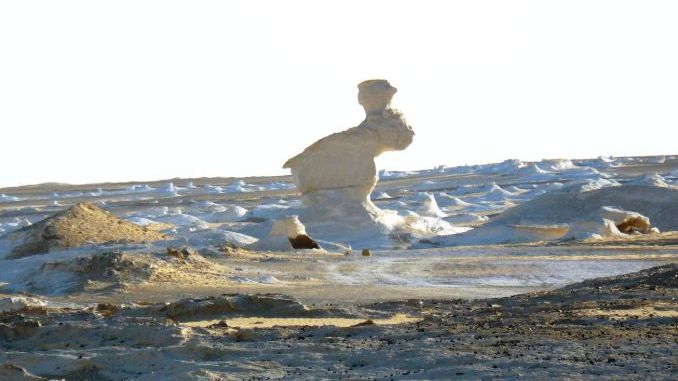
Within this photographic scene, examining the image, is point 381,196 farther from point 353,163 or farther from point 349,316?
point 349,316

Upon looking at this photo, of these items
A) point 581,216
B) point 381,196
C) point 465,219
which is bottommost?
point 465,219

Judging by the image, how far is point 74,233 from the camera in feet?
A: 71.5

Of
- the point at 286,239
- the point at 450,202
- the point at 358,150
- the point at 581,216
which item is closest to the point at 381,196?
the point at 450,202

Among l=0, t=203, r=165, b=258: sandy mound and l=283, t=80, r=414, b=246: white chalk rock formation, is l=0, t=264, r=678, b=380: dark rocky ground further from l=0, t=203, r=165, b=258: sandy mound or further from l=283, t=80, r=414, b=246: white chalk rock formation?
l=283, t=80, r=414, b=246: white chalk rock formation

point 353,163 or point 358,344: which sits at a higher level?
point 353,163

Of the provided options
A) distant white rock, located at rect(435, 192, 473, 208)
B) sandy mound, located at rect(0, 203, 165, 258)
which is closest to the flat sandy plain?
sandy mound, located at rect(0, 203, 165, 258)

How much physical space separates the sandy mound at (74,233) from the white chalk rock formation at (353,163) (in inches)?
184

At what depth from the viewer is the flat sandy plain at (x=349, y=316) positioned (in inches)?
325

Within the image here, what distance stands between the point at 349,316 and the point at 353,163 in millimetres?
15066

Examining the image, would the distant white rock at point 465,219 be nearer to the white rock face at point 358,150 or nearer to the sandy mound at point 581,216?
the sandy mound at point 581,216

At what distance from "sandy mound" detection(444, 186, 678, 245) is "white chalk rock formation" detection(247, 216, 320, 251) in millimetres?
3144

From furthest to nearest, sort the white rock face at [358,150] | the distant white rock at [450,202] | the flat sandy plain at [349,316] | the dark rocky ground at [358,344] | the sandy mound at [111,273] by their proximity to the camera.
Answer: the distant white rock at [450,202] < the white rock face at [358,150] < the sandy mound at [111,273] < the flat sandy plain at [349,316] < the dark rocky ground at [358,344]

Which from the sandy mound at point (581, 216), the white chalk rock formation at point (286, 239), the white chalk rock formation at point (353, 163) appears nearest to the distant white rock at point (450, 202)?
the sandy mound at point (581, 216)

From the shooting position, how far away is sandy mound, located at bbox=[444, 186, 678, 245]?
81.1 feet
